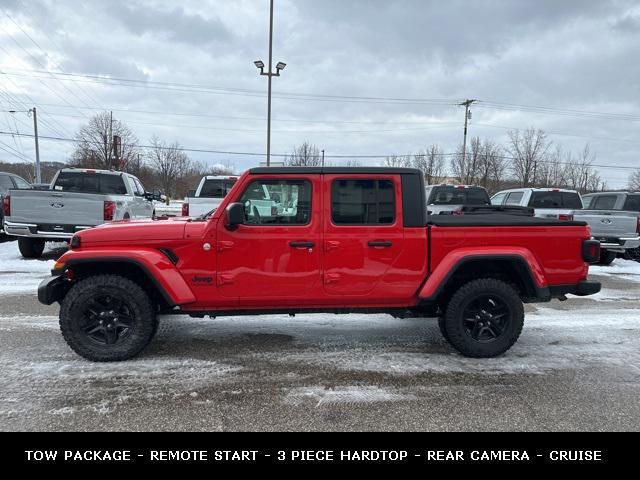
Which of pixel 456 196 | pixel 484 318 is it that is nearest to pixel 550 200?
pixel 456 196

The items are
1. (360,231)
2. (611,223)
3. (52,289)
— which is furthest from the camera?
(611,223)

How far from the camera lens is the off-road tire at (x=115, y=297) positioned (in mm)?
3895

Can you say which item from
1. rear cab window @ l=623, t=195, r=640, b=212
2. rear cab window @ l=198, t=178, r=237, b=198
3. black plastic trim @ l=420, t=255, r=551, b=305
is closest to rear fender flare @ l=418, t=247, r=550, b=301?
black plastic trim @ l=420, t=255, r=551, b=305

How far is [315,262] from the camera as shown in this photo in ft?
13.3

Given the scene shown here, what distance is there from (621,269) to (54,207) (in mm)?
12744

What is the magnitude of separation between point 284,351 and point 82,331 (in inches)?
74.9

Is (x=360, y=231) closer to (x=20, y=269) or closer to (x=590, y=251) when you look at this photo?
(x=590, y=251)

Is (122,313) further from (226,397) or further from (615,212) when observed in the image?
(615,212)

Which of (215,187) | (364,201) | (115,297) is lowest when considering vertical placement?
(115,297)

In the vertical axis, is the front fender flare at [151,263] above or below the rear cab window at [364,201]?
below

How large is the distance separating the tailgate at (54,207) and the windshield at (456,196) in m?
8.54

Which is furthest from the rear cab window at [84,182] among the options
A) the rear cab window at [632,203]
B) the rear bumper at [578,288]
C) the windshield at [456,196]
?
the rear cab window at [632,203]

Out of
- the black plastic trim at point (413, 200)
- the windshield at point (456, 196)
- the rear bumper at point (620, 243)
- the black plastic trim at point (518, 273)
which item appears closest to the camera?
the black plastic trim at point (518, 273)

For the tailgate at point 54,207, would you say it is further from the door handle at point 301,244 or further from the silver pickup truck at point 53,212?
the door handle at point 301,244
